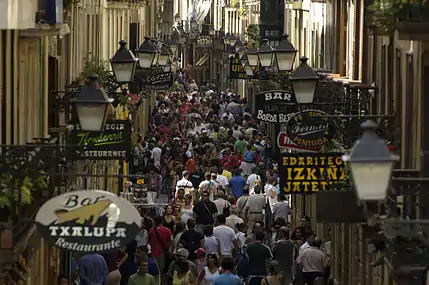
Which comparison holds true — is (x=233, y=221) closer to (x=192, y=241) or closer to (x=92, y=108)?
(x=192, y=241)

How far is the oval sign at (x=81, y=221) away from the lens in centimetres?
1648

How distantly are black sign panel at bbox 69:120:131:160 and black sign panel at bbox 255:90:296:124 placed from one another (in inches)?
213

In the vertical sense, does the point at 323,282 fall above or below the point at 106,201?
below

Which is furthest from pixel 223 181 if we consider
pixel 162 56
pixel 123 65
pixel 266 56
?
pixel 123 65

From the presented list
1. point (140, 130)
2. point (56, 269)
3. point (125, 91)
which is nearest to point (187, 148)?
point (140, 130)

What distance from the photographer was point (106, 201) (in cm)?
1652

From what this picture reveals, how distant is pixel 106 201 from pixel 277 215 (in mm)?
15236

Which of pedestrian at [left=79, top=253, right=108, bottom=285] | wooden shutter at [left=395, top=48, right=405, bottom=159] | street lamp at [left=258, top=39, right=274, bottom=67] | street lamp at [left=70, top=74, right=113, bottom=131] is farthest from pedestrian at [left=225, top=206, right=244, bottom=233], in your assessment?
street lamp at [left=70, top=74, right=113, bottom=131]

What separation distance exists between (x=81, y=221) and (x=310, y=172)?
20.4 feet

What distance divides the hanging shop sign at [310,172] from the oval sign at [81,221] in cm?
590

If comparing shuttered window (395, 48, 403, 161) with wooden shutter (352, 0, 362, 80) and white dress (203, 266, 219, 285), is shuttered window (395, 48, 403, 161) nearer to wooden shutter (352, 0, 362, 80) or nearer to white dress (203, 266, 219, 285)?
white dress (203, 266, 219, 285)

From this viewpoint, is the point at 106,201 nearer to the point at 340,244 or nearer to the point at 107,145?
the point at 107,145

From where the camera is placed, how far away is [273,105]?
30.0m

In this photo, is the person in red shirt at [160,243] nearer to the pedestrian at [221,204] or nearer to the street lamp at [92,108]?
the pedestrian at [221,204]
